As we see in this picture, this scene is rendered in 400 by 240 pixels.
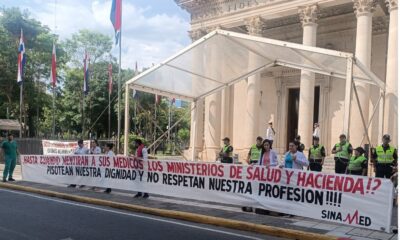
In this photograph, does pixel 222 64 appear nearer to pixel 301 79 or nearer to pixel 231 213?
pixel 231 213

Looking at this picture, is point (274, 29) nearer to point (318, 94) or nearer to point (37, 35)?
point (318, 94)

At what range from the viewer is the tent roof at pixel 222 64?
482 inches

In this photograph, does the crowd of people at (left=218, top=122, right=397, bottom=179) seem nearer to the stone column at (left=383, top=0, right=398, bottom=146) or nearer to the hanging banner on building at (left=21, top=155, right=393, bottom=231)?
the hanging banner on building at (left=21, top=155, right=393, bottom=231)

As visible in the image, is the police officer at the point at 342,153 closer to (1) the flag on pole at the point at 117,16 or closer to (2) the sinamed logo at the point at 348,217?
(2) the sinamed logo at the point at 348,217

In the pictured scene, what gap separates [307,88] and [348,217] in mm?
12262

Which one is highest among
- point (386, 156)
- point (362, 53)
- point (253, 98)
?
point (362, 53)

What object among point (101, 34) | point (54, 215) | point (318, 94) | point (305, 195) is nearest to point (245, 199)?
point (305, 195)

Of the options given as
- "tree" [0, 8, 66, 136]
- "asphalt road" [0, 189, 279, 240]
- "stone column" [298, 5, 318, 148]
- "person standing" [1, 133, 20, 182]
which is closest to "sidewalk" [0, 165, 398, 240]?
"asphalt road" [0, 189, 279, 240]

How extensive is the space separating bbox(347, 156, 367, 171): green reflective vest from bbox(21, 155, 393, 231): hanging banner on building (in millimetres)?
2775

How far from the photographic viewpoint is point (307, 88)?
64.2ft

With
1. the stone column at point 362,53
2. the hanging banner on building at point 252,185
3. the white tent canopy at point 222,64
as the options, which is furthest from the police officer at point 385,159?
the stone column at point 362,53

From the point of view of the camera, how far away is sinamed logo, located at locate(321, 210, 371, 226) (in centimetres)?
775

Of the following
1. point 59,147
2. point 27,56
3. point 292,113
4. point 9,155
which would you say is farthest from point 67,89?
point 9,155

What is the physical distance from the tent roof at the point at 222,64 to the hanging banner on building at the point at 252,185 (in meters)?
3.03
